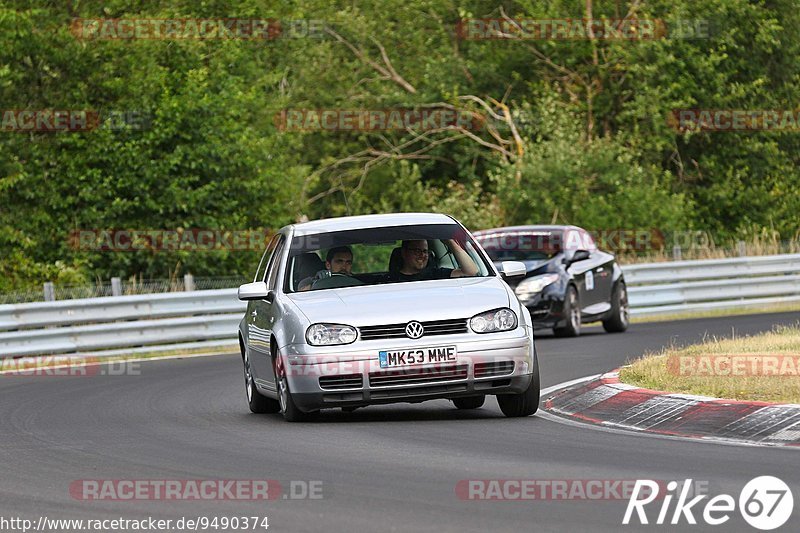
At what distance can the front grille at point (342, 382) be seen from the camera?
12.1 m

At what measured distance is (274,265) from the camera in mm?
14023

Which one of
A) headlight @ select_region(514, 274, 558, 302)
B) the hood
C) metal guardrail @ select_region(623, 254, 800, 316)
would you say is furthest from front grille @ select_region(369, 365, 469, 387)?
metal guardrail @ select_region(623, 254, 800, 316)

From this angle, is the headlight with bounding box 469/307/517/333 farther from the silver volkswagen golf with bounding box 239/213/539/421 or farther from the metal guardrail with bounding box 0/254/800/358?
the metal guardrail with bounding box 0/254/800/358

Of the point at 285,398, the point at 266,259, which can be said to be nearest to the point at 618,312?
the point at 266,259

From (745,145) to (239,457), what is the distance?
37544 millimetres

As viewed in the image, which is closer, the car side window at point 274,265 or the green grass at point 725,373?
the green grass at point 725,373

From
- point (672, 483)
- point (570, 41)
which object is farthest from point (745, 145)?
point (672, 483)

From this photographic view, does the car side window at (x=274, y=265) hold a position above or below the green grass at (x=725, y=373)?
above

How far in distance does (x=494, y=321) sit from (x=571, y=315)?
11.4 metres

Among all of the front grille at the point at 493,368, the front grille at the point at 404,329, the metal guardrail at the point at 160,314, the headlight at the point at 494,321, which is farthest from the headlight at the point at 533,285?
the front grille at the point at 404,329

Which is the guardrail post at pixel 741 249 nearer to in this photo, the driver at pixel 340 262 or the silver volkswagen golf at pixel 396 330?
the silver volkswagen golf at pixel 396 330

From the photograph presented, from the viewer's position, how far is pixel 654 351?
63.1ft

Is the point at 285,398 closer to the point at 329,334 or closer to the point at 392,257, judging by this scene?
the point at 329,334

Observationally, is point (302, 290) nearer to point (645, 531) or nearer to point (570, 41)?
point (645, 531)
